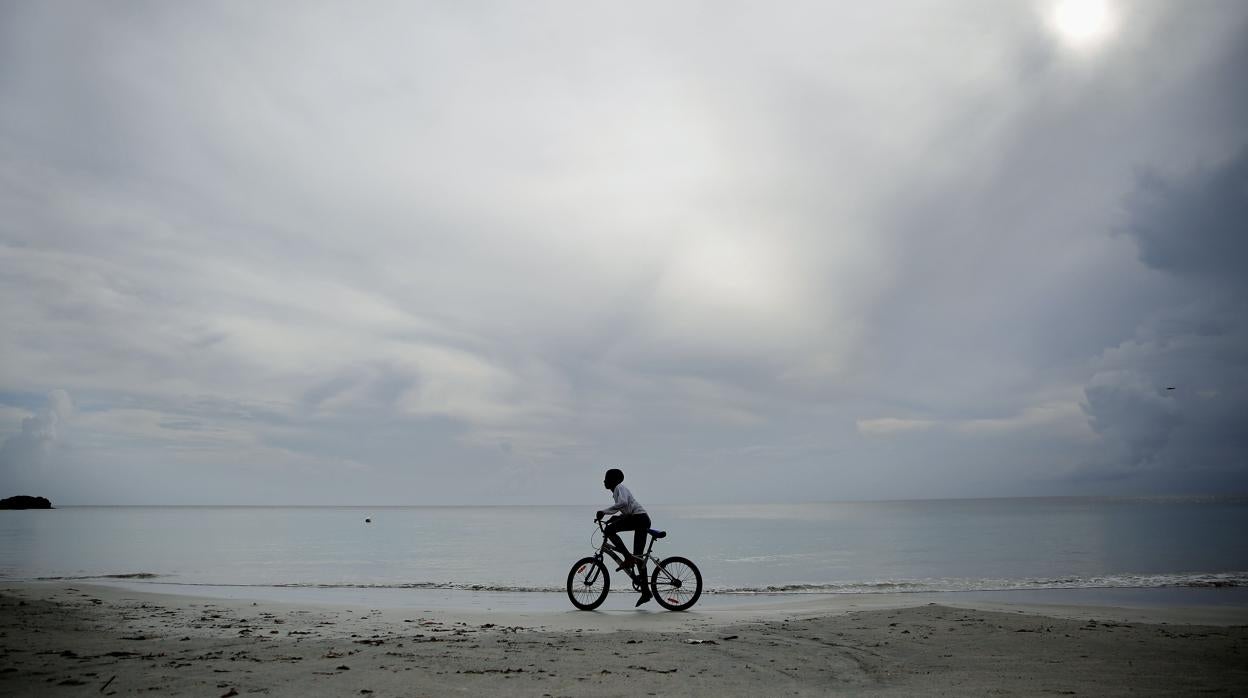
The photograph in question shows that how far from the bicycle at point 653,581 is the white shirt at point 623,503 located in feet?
1.76

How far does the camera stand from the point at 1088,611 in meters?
12.7

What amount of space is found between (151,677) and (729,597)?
40.7 ft

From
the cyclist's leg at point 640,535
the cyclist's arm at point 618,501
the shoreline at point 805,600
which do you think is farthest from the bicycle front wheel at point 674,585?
the cyclist's arm at point 618,501

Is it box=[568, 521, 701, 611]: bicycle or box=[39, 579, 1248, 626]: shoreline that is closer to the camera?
box=[39, 579, 1248, 626]: shoreline

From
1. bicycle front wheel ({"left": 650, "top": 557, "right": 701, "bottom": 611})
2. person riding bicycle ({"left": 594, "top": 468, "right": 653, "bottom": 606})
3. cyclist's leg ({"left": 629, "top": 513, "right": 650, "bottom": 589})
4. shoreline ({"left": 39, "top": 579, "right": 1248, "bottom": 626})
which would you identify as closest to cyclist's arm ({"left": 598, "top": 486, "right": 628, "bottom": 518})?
person riding bicycle ({"left": 594, "top": 468, "right": 653, "bottom": 606})

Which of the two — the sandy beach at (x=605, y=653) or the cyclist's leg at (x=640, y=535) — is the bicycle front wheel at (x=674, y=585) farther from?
the sandy beach at (x=605, y=653)

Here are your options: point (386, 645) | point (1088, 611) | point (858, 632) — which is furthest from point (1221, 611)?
point (386, 645)

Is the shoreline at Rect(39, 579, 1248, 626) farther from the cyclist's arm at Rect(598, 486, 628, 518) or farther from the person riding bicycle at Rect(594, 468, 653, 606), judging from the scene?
the cyclist's arm at Rect(598, 486, 628, 518)

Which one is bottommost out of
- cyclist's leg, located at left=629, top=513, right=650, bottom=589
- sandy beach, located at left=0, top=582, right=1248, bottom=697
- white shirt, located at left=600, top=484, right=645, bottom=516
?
sandy beach, located at left=0, top=582, right=1248, bottom=697

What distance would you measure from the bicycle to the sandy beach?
0.79 meters

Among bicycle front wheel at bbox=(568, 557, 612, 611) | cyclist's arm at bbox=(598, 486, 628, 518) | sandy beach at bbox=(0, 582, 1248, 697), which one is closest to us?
sandy beach at bbox=(0, 582, 1248, 697)

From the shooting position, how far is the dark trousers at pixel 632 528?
12891 mm

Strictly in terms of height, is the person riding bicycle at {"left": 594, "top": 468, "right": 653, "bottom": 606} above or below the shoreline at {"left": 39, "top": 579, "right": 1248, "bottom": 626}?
above

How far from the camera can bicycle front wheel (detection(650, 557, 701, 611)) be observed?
13109 mm
